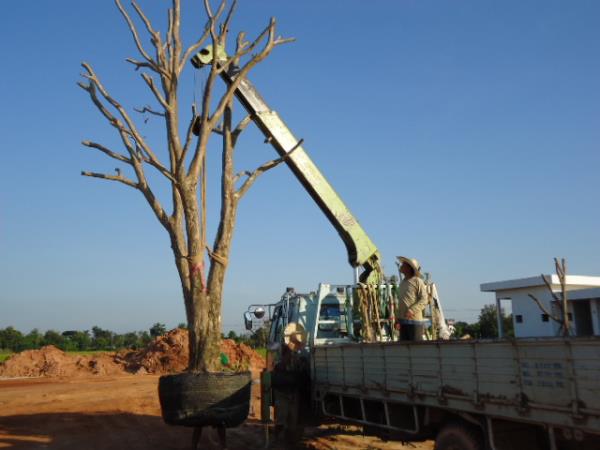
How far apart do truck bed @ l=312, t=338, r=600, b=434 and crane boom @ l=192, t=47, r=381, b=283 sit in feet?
10.6

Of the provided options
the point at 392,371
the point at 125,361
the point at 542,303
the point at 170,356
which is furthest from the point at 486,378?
the point at 125,361

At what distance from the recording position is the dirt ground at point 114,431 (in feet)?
30.7

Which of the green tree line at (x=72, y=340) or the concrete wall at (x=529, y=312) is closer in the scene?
the concrete wall at (x=529, y=312)

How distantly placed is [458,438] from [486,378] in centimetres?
85

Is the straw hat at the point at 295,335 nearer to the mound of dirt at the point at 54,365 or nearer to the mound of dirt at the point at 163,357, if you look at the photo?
the mound of dirt at the point at 163,357

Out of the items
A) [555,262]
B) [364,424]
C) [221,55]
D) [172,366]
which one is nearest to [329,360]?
[364,424]

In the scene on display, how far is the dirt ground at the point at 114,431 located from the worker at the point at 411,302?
2080mm

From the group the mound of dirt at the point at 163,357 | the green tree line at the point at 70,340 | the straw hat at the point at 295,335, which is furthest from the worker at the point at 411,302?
the green tree line at the point at 70,340

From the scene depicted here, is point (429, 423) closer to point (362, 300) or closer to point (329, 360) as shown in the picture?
point (329, 360)

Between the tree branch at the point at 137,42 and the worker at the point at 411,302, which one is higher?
the tree branch at the point at 137,42

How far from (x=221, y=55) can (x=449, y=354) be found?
704cm

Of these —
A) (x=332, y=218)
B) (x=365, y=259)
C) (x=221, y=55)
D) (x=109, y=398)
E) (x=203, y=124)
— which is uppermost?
(x=221, y=55)

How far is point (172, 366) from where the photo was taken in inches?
1025

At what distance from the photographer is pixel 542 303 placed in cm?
2256
